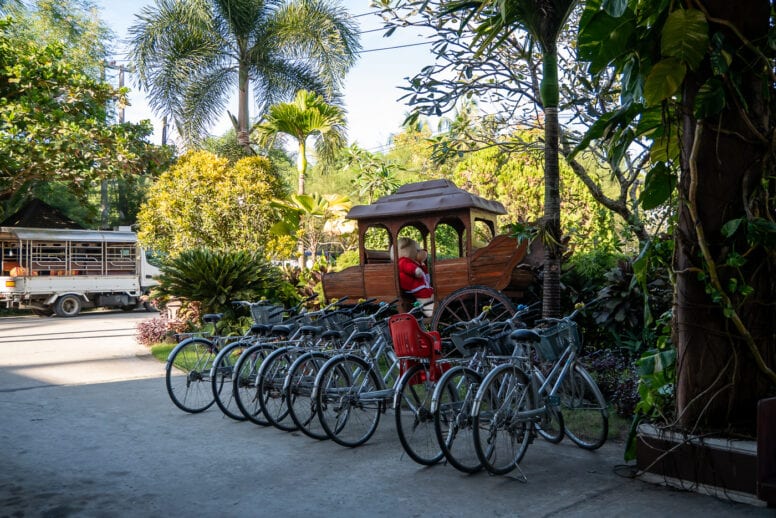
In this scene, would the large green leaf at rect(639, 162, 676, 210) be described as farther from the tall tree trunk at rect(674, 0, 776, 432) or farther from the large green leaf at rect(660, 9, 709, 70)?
the large green leaf at rect(660, 9, 709, 70)

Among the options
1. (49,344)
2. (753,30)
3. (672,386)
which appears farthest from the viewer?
(49,344)

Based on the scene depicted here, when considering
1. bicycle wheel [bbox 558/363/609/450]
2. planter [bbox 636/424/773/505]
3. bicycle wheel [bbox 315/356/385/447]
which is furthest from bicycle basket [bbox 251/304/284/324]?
planter [bbox 636/424/773/505]

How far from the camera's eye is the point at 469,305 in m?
9.29

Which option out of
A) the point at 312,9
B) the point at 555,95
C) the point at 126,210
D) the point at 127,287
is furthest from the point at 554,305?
the point at 126,210

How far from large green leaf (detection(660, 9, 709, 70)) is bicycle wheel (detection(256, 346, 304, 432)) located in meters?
3.98

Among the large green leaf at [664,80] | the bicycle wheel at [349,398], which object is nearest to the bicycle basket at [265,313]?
the bicycle wheel at [349,398]

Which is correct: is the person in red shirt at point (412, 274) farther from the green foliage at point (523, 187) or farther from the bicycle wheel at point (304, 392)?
the green foliage at point (523, 187)

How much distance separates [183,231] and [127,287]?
6.49 m

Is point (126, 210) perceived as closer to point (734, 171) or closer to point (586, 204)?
point (586, 204)

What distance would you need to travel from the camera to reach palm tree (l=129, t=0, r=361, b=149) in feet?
65.9

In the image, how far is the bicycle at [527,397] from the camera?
4.84 metres

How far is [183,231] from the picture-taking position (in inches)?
723

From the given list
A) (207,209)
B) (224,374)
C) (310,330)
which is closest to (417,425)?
(310,330)

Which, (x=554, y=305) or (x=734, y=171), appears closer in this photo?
(x=734, y=171)
